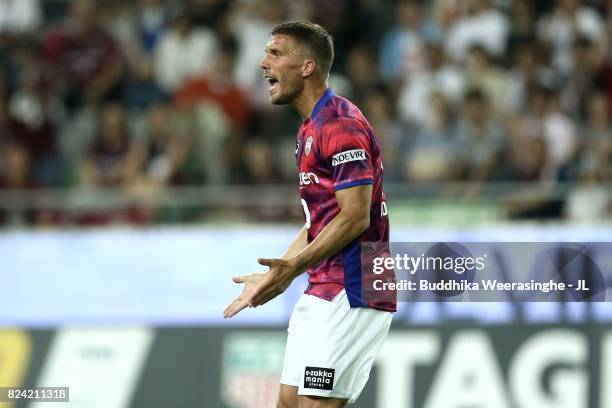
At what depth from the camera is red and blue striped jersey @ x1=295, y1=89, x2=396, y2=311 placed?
20.2 feet

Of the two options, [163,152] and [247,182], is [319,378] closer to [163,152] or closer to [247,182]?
[247,182]

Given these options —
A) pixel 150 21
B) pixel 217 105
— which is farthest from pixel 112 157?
pixel 150 21

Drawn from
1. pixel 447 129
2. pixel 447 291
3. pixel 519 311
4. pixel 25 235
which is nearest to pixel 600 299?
pixel 447 291

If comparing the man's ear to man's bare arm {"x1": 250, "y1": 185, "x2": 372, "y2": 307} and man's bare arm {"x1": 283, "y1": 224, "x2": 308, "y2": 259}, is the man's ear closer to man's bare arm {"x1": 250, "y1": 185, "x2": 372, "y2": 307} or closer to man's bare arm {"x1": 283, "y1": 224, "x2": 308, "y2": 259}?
man's bare arm {"x1": 250, "y1": 185, "x2": 372, "y2": 307}

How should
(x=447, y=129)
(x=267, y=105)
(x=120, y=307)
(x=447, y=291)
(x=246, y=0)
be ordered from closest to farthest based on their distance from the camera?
(x=447, y=291), (x=120, y=307), (x=447, y=129), (x=267, y=105), (x=246, y=0)

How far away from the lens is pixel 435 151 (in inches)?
451

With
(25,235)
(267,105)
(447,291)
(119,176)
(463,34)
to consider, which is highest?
(463,34)

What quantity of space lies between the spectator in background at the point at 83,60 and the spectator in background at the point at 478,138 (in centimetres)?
376

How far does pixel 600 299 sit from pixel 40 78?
801 centimetres

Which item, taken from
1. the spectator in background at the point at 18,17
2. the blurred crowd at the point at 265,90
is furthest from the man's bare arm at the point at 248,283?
the spectator in background at the point at 18,17

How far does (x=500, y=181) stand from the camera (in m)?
11.0

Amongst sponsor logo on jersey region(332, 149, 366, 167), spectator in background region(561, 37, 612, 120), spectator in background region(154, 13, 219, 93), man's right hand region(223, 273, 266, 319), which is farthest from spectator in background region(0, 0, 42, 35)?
sponsor logo on jersey region(332, 149, 366, 167)

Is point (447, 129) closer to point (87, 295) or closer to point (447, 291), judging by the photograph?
point (87, 295)

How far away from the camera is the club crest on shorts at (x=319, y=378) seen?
6129 millimetres
